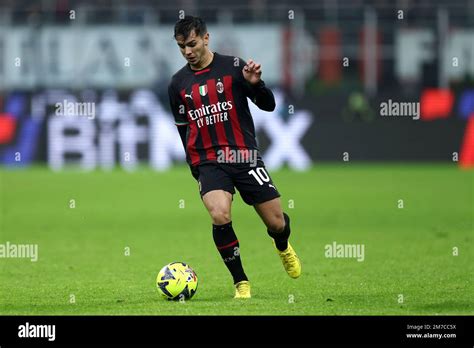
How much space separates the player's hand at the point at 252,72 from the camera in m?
9.47

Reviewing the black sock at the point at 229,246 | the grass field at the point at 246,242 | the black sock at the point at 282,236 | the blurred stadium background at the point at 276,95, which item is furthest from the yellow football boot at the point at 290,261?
the blurred stadium background at the point at 276,95

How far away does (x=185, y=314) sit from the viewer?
866 cm

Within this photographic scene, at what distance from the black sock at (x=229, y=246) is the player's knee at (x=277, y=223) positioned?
45 centimetres

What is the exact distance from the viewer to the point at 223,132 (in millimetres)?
9828

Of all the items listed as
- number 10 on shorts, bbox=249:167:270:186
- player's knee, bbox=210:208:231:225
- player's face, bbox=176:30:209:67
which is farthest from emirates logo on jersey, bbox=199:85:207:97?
player's knee, bbox=210:208:231:225

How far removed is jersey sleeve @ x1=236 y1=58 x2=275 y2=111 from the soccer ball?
1569 mm

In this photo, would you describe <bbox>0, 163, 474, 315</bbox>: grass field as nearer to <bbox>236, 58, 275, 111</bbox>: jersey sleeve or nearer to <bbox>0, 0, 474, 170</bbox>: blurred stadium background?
<bbox>0, 0, 474, 170</bbox>: blurred stadium background

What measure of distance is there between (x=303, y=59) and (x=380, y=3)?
11.8 feet

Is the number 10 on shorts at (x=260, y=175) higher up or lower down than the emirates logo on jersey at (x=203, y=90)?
lower down

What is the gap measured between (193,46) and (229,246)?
1.72 metres

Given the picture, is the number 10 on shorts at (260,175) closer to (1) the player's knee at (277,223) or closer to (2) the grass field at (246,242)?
(1) the player's knee at (277,223)

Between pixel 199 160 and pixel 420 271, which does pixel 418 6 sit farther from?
pixel 199 160

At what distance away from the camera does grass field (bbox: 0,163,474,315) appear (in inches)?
377

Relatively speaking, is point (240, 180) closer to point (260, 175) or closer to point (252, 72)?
point (260, 175)
